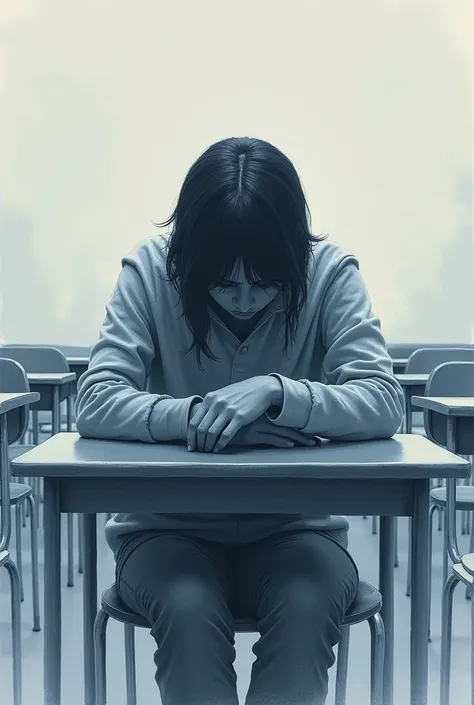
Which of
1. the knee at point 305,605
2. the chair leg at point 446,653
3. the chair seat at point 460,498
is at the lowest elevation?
the chair leg at point 446,653

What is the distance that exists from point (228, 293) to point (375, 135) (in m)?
3.85

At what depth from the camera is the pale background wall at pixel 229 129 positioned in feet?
15.4

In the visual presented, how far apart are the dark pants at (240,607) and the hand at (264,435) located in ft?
0.44

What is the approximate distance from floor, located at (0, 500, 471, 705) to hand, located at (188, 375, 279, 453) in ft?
2.24

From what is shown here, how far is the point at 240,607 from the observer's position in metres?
1.11

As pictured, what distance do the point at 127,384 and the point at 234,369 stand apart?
0.58 feet

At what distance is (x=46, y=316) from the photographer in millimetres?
4887

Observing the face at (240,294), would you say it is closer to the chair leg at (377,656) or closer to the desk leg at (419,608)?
the desk leg at (419,608)

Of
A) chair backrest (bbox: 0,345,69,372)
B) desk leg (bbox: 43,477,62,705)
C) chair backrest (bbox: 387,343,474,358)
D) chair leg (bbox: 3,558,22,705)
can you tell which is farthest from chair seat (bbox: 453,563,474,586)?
chair backrest (bbox: 387,343,474,358)

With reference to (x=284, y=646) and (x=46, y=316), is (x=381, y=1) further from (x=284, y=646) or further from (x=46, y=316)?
(x=284, y=646)

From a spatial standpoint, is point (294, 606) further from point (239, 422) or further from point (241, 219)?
point (241, 219)

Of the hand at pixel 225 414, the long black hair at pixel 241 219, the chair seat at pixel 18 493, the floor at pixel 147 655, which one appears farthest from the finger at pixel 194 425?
the chair seat at pixel 18 493

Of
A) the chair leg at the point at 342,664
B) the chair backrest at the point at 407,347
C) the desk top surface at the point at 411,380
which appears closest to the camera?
the chair leg at the point at 342,664

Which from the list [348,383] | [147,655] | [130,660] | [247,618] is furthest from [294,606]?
[147,655]
